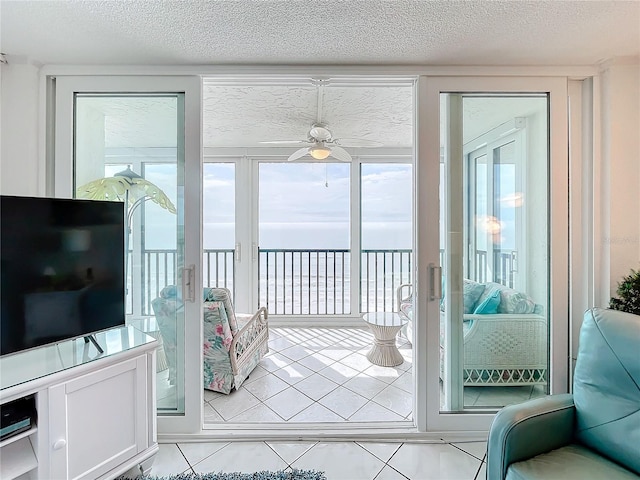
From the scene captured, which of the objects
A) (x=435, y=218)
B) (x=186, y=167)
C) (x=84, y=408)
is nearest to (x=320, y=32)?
(x=186, y=167)

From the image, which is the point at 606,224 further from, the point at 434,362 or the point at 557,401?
the point at 434,362

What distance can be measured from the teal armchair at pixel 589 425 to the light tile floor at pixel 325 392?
2.55 feet

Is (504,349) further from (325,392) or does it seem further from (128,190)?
(128,190)

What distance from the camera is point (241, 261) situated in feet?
13.5

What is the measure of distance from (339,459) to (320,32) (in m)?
2.38

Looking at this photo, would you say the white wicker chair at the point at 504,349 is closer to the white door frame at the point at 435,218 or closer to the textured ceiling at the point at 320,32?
the white door frame at the point at 435,218

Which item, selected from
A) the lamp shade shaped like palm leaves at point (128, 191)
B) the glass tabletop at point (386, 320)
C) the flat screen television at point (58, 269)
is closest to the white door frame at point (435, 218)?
the glass tabletop at point (386, 320)

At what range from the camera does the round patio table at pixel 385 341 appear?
2.84 m

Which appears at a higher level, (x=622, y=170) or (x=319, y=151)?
(x=319, y=151)

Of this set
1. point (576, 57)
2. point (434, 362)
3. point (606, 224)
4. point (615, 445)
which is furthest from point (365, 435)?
point (576, 57)

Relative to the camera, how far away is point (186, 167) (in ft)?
6.17

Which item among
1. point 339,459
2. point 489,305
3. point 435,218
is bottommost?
point 339,459

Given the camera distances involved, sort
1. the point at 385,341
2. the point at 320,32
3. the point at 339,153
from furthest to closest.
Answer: the point at 339,153, the point at 385,341, the point at 320,32

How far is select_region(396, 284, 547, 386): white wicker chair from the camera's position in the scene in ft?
6.48
